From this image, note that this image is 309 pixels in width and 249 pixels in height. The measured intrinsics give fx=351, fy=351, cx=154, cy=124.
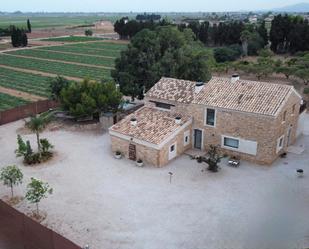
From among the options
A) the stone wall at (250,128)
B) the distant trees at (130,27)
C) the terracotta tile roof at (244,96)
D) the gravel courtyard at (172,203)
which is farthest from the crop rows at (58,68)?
the distant trees at (130,27)

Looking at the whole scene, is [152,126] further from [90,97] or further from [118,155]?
[90,97]

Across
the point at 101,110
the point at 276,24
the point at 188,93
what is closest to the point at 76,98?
the point at 101,110

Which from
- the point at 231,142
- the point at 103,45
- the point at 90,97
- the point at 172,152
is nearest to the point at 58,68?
the point at 90,97

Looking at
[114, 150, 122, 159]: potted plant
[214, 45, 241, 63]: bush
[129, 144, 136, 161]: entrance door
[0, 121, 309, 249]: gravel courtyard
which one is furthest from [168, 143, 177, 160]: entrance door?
[214, 45, 241, 63]: bush

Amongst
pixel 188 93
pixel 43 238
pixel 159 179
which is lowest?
pixel 159 179

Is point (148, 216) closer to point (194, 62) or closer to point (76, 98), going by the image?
point (76, 98)

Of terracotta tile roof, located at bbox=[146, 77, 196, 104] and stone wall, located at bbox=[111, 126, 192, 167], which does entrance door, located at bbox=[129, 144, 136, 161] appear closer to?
stone wall, located at bbox=[111, 126, 192, 167]
